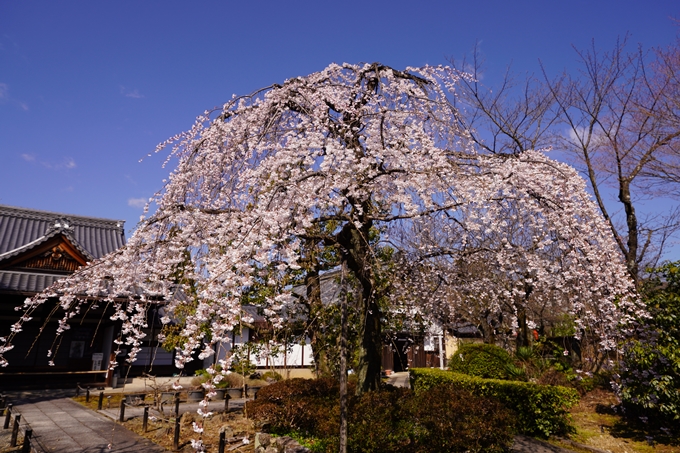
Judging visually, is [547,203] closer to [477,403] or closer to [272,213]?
[477,403]

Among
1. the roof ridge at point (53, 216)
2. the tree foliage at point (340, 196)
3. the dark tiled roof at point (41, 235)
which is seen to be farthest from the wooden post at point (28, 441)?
the roof ridge at point (53, 216)

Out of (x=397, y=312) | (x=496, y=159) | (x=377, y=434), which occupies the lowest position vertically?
(x=377, y=434)

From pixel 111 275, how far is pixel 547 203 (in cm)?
727

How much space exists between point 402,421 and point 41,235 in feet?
59.6

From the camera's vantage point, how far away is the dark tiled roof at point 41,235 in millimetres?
13977

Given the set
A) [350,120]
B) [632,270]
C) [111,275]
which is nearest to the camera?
[111,275]

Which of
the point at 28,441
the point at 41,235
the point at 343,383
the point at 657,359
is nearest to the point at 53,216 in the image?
the point at 41,235

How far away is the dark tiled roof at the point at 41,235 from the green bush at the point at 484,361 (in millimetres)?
12603

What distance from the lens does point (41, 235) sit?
17625 mm

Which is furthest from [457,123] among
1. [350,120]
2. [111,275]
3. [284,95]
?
[111,275]

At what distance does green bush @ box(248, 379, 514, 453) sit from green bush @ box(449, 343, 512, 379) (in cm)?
422

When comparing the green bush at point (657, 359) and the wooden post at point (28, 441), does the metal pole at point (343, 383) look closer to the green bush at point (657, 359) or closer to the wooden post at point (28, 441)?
the wooden post at point (28, 441)

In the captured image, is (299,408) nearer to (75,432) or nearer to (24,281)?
(75,432)

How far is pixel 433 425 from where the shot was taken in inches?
223
